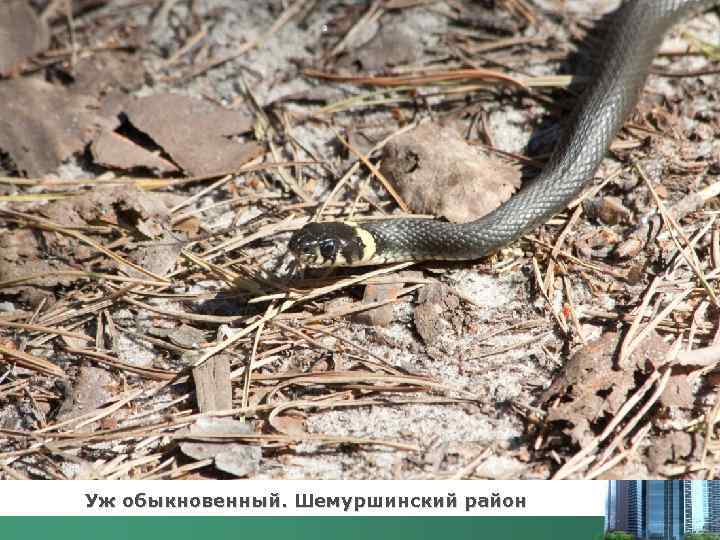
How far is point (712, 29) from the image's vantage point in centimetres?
542

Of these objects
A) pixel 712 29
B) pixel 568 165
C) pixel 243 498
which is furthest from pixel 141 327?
pixel 712 29

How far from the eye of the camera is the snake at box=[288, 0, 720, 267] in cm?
411

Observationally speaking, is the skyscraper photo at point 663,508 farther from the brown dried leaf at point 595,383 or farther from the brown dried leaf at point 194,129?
the brown dried leaf at point 194,129

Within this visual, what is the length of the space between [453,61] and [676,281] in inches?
91.7

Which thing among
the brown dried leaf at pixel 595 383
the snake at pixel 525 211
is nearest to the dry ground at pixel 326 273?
the brown dried leaf at pixel 595 383

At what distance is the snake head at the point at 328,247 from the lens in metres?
4.05

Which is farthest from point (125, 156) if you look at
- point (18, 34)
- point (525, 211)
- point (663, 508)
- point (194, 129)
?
point (663, 508)
